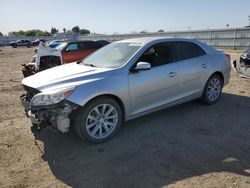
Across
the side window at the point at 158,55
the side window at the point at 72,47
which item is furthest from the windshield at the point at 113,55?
the side window at the point at 72,47

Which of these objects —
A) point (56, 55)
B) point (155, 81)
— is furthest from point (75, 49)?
point (155, 81)

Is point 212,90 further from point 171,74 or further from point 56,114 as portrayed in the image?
point 56,114

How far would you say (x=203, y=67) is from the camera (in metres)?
6.14

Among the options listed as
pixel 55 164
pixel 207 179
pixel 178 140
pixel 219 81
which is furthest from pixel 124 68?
pixel 219 81

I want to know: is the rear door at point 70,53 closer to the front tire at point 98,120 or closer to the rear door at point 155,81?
the rear door at point 155,81

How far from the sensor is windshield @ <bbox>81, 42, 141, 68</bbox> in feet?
16.6

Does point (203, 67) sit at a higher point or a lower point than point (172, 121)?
higher

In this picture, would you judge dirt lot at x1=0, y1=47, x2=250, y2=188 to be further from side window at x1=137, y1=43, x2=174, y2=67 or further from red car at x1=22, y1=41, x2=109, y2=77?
red car at x1=22, y1=41, x2=109, y2=77

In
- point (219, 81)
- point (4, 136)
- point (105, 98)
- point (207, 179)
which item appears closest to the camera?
point (207, 179)

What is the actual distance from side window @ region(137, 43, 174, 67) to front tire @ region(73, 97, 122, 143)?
42.1 inches

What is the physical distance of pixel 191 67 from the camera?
19.2 feet

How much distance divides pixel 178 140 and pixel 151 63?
153cm

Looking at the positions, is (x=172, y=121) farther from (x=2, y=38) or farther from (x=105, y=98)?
(x=2, y=38)

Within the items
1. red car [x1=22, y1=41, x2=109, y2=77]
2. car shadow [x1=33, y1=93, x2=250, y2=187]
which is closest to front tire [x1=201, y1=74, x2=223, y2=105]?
car shadow [x1=33, y1=93, x2=250, y2=187]
